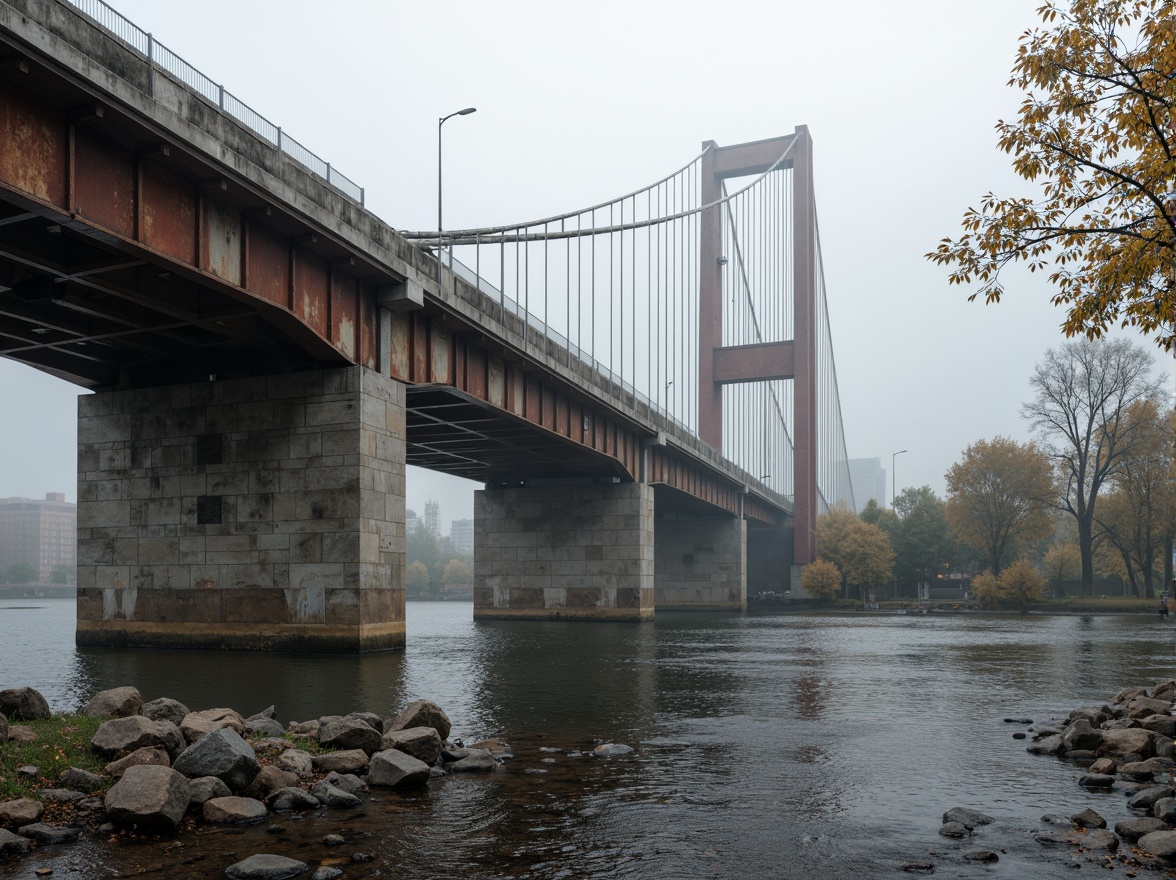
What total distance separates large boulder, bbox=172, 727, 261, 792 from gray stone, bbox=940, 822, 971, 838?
5.98 metres

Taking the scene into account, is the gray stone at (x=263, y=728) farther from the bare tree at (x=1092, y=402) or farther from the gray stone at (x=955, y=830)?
the bare tree at (x=1092, y=402)

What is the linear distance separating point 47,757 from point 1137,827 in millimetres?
9495

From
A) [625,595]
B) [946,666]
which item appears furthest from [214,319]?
[625,595]

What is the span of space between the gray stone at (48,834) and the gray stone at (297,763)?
2.31m

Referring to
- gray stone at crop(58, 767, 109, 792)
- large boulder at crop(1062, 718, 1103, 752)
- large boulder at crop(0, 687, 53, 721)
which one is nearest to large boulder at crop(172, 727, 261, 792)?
gray stone at crop(58, 767, 109, 792)

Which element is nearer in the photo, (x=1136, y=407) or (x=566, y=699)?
(x=566, y=699)

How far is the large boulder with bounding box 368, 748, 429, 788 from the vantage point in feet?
34.8

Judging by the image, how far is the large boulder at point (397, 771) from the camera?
10.6 meters

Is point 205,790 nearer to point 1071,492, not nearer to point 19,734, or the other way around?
point 19,734

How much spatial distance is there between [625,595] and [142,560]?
3068 cm

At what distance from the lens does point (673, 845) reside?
8.45 meters

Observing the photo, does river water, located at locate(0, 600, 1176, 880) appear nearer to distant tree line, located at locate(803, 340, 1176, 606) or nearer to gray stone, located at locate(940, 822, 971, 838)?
gray stone, located at locate(940, 822, 971, 838)

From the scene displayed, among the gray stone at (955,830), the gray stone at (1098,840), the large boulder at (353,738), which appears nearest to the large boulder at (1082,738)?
the gray stone at (1098,840)

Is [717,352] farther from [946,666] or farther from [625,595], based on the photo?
[946,666]
